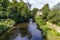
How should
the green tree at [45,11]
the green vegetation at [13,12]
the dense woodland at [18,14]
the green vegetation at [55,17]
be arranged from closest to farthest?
the green vegetation at [55,17] < the dense woodland at [18,14] < the green vegetation at [13,12] < the green tree at [45,11]

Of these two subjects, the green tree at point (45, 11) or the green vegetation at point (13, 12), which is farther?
the green tree at point (45, 11)

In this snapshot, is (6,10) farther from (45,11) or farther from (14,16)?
A: (45,11)

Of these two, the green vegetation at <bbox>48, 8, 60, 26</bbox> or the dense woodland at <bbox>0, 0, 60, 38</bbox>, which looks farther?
the dense woodland at <bbox>0, 0, 60, 38</bbox>

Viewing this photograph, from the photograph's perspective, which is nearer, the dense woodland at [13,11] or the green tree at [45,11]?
the dense woodland at [13,11]

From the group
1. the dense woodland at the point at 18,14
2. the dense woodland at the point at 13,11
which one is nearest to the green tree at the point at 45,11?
the dense woodland at the point at 18,14

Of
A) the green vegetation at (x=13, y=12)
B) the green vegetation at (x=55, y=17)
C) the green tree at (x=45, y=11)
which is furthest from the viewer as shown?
the green tree at (x=45, y=11)

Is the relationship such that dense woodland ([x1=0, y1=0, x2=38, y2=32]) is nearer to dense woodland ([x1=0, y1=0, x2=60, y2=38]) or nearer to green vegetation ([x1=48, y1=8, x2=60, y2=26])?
dense woodland ([x1=0, y1=0, x2=60, y2=38])

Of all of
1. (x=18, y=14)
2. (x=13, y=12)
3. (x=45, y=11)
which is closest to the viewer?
(x=13, y=12)

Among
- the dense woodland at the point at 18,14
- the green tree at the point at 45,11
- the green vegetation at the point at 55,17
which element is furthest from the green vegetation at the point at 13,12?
the green vegetation at the point at 55,17

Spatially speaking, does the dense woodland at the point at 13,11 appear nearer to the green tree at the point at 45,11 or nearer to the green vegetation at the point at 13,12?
the green vegetation at the point at 13,12

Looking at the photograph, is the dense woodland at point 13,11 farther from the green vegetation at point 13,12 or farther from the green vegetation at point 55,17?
the green vegetation at point 55,17

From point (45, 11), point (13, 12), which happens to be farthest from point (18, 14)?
point (45, 11)

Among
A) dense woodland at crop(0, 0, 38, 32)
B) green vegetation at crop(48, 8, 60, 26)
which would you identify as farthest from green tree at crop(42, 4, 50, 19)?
green vegetation at crop(48, 8, 60, 26)

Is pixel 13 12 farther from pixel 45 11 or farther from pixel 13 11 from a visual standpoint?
pixel 45 11
